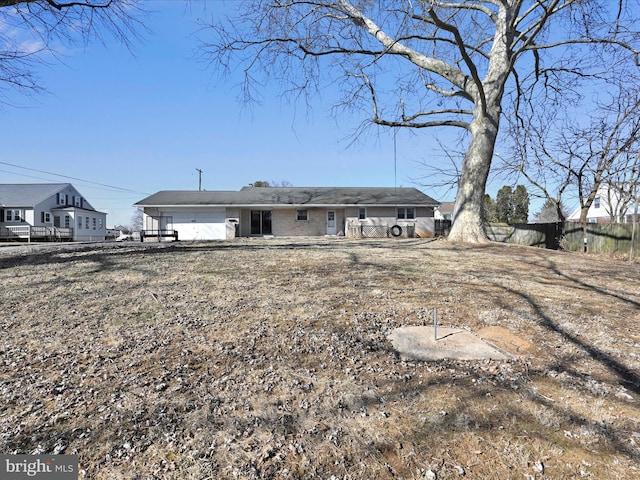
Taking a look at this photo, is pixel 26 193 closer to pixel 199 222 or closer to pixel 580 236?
pixel 199 222

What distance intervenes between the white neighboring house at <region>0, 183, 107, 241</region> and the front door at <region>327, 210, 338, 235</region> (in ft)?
80.1

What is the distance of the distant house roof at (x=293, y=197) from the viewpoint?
72.6 ft

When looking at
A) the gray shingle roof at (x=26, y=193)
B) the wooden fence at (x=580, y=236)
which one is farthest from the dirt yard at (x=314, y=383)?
the gray shingle roof at (x=26, y=193)

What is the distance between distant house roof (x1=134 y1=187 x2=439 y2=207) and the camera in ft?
72.6

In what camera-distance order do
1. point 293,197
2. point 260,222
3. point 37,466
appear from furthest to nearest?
point 293,197 → point 260,222 → point 37,466

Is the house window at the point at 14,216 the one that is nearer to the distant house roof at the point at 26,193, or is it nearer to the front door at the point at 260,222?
the distant house roof at the point at 26,193

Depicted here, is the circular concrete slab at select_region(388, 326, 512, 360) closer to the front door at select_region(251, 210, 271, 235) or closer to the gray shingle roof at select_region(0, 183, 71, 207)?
the front door at select_region(251, 210, 271, 235)

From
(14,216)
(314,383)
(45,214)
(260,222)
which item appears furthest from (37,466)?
(45,214)

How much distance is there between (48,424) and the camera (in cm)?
195

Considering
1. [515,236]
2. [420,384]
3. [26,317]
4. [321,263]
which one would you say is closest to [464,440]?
[420,384]

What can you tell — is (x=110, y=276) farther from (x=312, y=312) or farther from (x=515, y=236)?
(x=515, y=236)

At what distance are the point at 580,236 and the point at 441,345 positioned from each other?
14.1 m

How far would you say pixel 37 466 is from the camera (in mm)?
1729

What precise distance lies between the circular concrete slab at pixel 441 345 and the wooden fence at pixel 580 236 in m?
12.7
